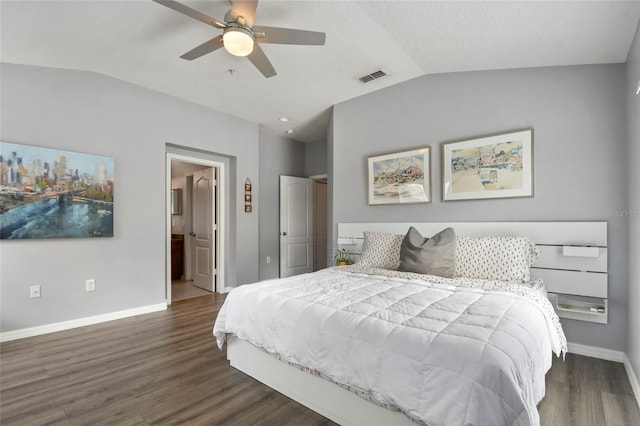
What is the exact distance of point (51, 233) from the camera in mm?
3111

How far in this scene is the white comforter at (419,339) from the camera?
3.86 feet

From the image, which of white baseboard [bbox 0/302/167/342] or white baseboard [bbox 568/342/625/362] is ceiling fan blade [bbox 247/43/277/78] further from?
white baseboard [bbox 568/342/625/362]

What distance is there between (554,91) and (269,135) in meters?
4.15

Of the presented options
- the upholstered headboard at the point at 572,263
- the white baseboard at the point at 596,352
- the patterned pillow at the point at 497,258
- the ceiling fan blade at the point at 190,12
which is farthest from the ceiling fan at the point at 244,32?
the white baseboard at the point at 596,352

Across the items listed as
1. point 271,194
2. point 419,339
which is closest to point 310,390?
point 419,339

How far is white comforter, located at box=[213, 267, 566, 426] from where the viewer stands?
1178 millimetres

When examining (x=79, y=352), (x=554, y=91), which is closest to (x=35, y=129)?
(x=79, y=352)

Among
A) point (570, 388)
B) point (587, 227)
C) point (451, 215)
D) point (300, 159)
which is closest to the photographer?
point (570, 388)

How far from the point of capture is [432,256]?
2719mm

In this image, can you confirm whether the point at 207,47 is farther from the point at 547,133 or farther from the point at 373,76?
the point at 547,133

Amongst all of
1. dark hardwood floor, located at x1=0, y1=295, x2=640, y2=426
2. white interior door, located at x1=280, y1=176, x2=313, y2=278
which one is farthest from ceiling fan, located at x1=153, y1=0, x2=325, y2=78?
white interior door, located at x1=280, y1=176, x2=313, y2=278

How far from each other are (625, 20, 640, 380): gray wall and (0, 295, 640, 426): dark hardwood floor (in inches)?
12.4

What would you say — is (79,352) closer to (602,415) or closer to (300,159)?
(602,415)

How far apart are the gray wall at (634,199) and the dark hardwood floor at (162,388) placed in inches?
12.4
